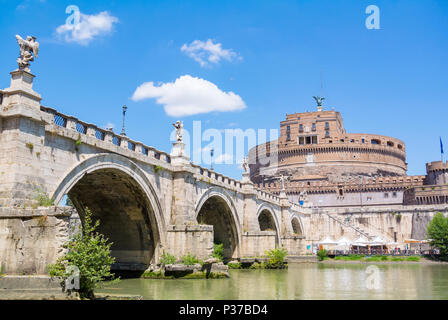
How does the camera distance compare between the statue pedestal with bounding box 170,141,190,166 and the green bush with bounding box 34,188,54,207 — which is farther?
the statue pedestal with bounding box 170,141,190,166

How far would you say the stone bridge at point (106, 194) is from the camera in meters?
13.2

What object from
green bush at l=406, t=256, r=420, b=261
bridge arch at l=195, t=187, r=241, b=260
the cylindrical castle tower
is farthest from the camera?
the cylindrical castle tower

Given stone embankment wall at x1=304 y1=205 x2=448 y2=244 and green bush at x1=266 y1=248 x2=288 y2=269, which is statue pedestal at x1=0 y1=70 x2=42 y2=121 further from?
stone embankment wall at x1=304 y1=205 x2=448 y2=244

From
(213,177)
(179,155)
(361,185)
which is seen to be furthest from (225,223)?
(361,185)

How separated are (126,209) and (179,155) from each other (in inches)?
169

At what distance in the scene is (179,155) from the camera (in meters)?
25.3

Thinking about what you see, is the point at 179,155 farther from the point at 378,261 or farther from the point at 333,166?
the point at 333,166

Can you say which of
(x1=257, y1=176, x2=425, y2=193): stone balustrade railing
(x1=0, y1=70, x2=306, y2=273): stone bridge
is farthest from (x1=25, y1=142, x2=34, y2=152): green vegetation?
(x1=257, y1=176, x2=425, y2=193): stone balustrade railing

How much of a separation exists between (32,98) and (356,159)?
8825 centimetres

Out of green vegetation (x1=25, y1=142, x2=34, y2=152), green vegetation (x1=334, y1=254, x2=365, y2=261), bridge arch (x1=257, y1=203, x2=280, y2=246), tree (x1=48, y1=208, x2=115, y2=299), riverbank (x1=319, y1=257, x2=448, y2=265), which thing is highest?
green vegetation (x1=25, y1=142, x2=34, y2=152)

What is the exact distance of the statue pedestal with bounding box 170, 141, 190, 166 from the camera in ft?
82.8

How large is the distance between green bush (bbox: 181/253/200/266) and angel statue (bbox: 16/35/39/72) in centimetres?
1237

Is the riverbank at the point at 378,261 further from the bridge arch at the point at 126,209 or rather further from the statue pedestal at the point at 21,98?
the statue pedestal at the point at 21,98
